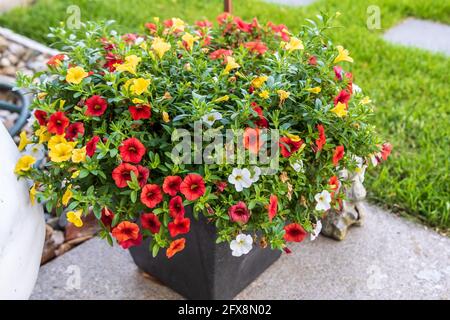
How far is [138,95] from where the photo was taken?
5.71 feet

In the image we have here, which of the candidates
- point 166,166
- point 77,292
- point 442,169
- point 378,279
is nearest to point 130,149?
point 166,166

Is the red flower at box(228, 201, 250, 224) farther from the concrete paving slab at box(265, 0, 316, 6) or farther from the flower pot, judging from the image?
Result: the concrete paving slab at box(265, 0, 316, 6)

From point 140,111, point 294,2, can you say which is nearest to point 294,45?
point 140,111

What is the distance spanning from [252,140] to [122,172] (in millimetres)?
406

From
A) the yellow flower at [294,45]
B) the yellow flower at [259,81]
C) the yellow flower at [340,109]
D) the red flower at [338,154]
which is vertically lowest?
the red flower at [338,154]

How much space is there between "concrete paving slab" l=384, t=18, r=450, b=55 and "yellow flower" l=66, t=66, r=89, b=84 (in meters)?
2.92

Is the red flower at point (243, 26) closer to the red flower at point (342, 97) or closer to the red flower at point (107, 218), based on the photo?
the red flower at point (342, 97)

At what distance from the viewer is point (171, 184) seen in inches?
65.4

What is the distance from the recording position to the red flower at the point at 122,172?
1656 millimetres

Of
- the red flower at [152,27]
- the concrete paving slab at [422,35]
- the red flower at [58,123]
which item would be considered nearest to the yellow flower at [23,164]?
the red flower at [58,123]

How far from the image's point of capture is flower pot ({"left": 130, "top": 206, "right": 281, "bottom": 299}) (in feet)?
6.31

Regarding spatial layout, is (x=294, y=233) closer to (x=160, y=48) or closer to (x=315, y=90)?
(x=315, y=90)

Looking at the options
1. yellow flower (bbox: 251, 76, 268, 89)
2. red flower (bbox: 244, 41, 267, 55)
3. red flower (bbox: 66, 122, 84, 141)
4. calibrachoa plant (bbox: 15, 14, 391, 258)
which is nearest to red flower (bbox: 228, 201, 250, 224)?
calibrachoa plant (bbox: 15, 14, 391, 258)

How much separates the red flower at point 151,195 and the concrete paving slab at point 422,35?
9.86ft
